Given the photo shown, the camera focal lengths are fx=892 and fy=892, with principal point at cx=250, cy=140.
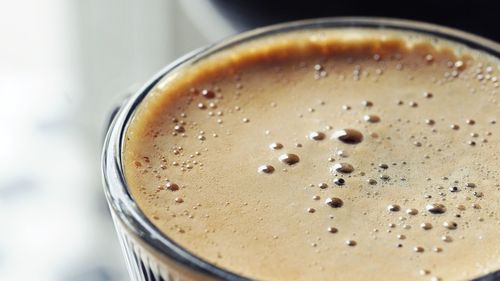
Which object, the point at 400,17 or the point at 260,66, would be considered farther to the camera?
the point at 400,17

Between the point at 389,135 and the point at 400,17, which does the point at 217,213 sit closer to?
the point at 389,135

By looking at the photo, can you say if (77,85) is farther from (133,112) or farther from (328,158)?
(328,158)

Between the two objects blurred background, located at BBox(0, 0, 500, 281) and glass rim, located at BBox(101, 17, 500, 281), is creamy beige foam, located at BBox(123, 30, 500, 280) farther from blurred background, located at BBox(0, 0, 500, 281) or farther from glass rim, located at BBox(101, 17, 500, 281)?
blurred background, located at BBox(0, 0, 500, 281)

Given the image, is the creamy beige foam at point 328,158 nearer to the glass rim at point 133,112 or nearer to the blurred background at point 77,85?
the glass rim at point 133,112

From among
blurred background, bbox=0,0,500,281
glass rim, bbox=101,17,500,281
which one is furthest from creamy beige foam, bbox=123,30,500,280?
blurred background, bbox=0,0,500,281

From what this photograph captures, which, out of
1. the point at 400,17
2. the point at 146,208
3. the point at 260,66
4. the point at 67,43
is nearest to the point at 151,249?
the point at 146,208

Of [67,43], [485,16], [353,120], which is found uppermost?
[67,43]

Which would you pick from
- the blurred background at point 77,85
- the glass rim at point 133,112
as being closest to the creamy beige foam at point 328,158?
the glass rim at point 133,112

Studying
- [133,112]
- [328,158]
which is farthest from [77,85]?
[328,158]
